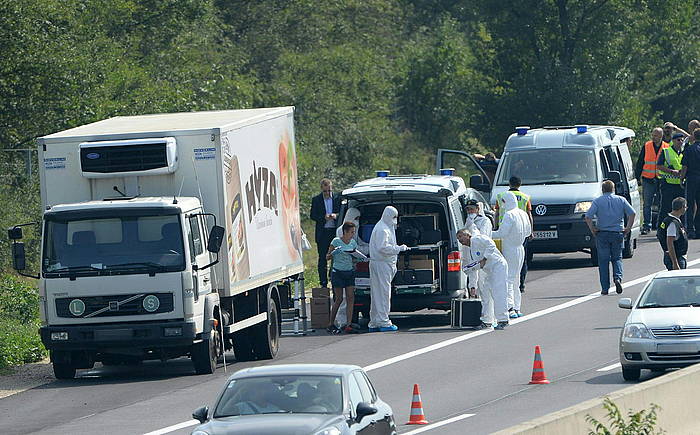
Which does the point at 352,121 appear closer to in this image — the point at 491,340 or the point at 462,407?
the point at 491,340

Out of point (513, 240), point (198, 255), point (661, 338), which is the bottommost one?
point (661, 338)

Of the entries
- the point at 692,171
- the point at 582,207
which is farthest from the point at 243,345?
the point at 692,171

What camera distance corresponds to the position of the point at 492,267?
21484mm

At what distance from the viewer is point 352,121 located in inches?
1941

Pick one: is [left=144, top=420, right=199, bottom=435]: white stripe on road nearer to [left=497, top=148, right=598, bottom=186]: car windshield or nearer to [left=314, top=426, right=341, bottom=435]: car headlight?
[left=314, top=426, right=341, bottom=435]: car headlight

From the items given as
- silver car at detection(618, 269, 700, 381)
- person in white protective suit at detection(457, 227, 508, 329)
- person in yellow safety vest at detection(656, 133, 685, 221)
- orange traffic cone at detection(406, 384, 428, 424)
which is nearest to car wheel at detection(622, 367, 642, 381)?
silver car at detection(618, 269, 700, 381)

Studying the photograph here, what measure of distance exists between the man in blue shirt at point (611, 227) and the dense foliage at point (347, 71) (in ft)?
39.9

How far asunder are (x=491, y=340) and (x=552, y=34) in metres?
23.7

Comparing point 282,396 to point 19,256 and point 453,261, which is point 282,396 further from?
point 453,261

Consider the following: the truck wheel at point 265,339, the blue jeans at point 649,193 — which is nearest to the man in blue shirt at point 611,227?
the truck wheel at point 265,339

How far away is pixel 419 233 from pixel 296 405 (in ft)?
35.3

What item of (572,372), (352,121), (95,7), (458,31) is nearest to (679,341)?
(572,372)

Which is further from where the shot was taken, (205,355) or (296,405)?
(205,355)

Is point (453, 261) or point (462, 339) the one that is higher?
point (453, 261)
